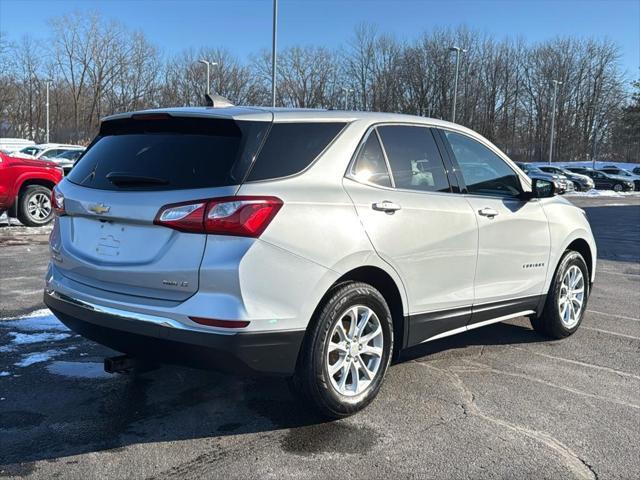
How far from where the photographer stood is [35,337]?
5.09 meters

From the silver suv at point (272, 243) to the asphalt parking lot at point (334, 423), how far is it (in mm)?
350

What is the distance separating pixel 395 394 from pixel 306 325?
3.73ft

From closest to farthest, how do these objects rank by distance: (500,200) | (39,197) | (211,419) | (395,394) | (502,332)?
1. (211,419)
2. (395,394)
3. (500,200)
4. (502,332)
5. (39,197)

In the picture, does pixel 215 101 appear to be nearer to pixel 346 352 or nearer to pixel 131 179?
pixel 131 179

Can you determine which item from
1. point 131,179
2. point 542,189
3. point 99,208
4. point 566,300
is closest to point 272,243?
point 131,179

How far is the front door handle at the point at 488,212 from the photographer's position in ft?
14.6

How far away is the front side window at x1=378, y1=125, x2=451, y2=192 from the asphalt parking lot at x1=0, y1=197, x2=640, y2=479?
1.40 m

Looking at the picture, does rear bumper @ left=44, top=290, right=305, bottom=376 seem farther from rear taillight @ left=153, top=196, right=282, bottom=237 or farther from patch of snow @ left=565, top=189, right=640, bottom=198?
patch of snow @ left=565, top=189, right=640, bottom=198

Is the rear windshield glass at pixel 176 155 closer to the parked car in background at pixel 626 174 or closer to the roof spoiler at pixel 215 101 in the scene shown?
the roof spoiler at pixel 215 101

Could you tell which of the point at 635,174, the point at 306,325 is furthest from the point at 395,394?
the point at 635,174

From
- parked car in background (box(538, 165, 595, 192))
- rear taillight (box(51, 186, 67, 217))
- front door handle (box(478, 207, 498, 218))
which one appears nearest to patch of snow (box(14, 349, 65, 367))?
rear taillight (box(51, 186, 67, 217))

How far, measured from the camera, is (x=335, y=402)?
3496mm

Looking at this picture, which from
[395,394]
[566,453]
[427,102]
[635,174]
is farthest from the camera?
[427,102]

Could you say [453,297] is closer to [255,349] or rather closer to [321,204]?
[321,204]
